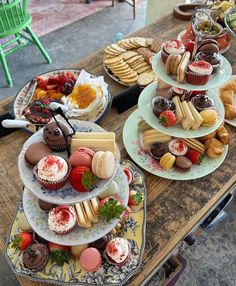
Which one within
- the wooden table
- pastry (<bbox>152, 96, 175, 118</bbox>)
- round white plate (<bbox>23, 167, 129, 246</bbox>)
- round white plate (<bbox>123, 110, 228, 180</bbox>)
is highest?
pastry (<bbox>152, 96, 175, 118</bbox>)

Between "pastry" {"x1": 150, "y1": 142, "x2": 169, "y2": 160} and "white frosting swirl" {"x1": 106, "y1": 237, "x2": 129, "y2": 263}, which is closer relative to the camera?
"white frosting swirl" {"x1": 106, "y1": 237, "x2": 129, "y2": 263}

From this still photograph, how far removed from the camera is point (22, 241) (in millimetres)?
981

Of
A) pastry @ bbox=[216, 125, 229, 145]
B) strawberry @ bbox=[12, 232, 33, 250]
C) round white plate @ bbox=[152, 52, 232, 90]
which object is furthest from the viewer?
pastry @ bbox=[216, 125, 229, 145]

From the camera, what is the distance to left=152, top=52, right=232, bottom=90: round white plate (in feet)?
3.57

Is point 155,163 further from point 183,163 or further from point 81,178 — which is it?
point 81,178

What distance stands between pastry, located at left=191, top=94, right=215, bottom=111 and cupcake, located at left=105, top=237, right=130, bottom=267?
0.59 meters

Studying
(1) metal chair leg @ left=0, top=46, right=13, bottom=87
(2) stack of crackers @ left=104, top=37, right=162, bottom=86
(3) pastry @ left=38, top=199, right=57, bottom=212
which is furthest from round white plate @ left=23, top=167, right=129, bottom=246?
(1) metal chair leg @ left=0, top=46, right=13, bottom=87

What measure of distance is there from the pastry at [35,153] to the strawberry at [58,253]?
320mm

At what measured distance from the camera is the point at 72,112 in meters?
1.40

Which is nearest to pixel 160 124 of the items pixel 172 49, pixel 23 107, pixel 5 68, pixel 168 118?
pixel 168 118

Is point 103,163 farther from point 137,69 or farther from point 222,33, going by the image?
point 222,33

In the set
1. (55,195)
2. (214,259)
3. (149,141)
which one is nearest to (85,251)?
(55,195)

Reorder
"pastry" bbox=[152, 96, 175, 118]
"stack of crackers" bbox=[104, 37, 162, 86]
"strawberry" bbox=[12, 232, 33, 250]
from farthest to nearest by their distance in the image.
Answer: "stack of crackers" bbox=[104, 37, 162, 86] → "pastry" bbox=[152, 96, 175, 118] → "strawberry" bbox=[12, 232, 33, 250]

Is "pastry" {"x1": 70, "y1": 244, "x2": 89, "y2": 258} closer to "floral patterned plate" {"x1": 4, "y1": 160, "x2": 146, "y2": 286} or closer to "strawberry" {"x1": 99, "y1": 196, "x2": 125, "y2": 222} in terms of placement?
"floral patterned plate" {"x1": 4, "y1": 160, "x2": 146, "y2": 286}
